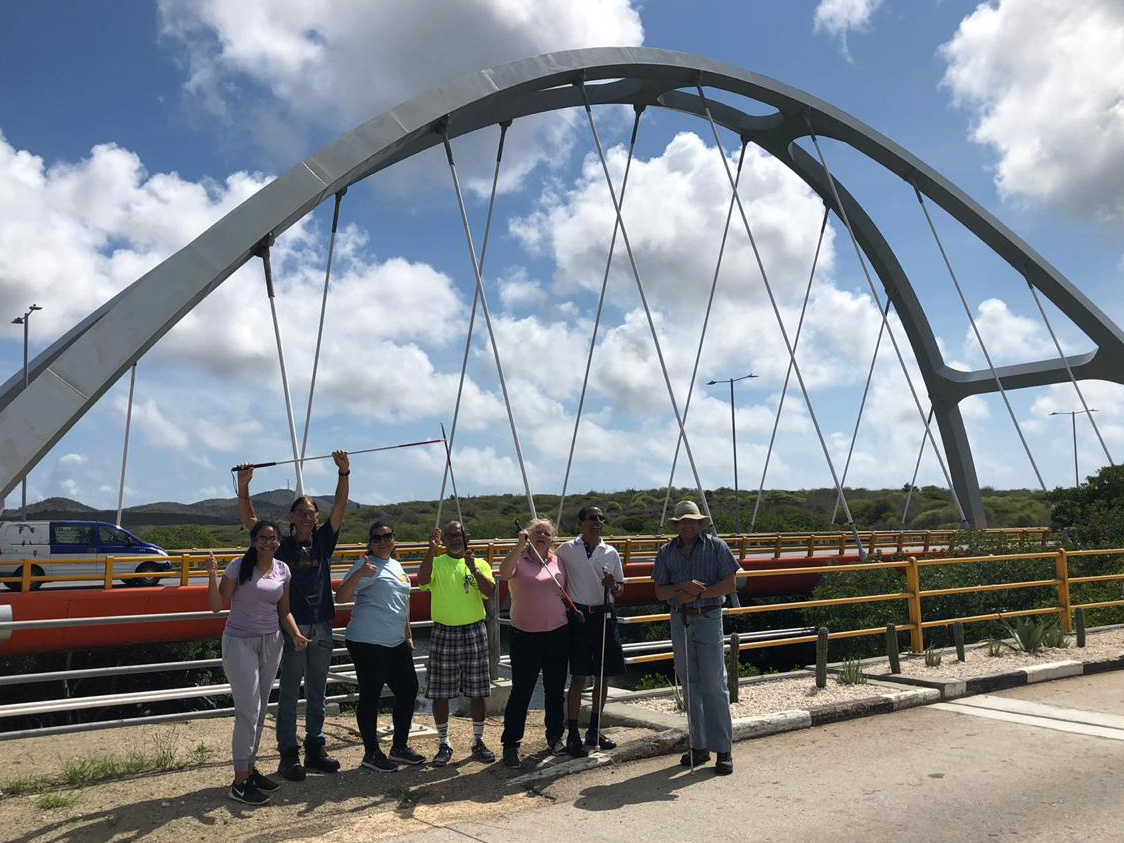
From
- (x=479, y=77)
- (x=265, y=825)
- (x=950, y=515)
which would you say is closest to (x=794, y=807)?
(x=265, y=825)

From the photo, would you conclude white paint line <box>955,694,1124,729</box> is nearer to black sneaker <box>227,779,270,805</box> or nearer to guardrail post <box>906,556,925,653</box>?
guardrail post <box>906,556,925,653</box>

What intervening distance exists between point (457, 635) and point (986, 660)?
20.2 ft

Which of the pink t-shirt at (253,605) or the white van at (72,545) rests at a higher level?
the white van at (72,545)

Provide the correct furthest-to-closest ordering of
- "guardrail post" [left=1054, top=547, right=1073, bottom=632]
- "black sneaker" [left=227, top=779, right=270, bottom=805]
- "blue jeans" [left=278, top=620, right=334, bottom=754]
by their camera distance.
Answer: "guardrail post" [left=1054, top=547, right=1073, bottom=632], "blue jeans" [left=278, top=620, right=334, bottom=754], "black sneaker" [left=227, top=779, right=270, bottom=805]

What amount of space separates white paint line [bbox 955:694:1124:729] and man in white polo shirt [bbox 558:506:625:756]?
3.45 m

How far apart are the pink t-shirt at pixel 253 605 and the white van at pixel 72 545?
1409cm

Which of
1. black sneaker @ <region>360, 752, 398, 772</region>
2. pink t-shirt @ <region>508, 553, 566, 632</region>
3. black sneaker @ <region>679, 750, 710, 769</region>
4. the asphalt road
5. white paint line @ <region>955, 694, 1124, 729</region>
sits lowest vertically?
white paint line @ <region>955, 694, 1124, 729</region>

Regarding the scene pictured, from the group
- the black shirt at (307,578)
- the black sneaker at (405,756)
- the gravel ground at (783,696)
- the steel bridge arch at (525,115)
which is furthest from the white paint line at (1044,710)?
the steel bridge arch at (525,115)

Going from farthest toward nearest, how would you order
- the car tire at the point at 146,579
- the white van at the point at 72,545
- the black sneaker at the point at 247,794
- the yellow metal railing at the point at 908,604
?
the white van at the point at 72,545 < the car tire at the point at 146,579 < the yellow metal railing at the point at 908,604 < the black sneaker at the point at 247,794

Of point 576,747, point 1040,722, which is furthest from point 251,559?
point 1040,722

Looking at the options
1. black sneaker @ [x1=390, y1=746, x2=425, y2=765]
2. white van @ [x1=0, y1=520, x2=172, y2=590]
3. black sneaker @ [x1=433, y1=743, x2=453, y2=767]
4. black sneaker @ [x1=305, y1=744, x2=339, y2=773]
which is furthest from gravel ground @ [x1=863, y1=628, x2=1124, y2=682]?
white van @ [x1=0, y1=520, x2=172, y2=590]

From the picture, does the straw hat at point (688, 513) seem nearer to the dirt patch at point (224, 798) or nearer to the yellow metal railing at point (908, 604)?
the yellow metal railing at point (908, 604)

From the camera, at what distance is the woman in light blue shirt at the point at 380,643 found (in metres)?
5.86

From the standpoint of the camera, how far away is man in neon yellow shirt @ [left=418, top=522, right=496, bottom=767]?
20.0 ft
